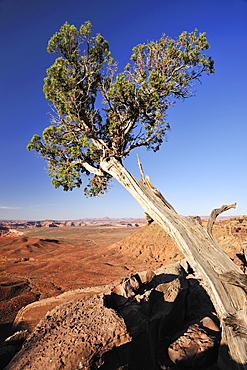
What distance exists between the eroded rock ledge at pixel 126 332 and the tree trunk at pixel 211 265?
0.63 meters

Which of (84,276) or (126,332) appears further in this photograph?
(84,276)

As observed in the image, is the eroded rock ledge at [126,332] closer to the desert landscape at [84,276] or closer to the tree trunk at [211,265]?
the desert landscape at [84,276]

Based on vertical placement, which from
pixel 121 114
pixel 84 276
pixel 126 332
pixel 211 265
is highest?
pixel 121 114

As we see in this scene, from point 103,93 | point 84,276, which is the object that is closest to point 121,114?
point 103,93

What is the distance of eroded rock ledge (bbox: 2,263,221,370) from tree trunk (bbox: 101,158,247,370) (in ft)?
2.08

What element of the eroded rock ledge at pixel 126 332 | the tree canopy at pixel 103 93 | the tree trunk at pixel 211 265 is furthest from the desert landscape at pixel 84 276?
the tree canopy at pixel 103 93

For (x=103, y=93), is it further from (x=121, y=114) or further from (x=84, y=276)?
(x=84, y=276)

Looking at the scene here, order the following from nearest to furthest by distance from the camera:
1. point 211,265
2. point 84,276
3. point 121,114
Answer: point 211,265 < point 121,114 < point 84,276

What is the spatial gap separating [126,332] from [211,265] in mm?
2939

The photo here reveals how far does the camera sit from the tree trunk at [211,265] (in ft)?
12.9

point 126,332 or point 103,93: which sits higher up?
point 103,93

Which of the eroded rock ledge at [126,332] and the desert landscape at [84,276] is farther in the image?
the desert landscape at [84,276]

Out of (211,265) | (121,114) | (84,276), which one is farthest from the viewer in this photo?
(84,276)

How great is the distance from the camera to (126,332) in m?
3.13
